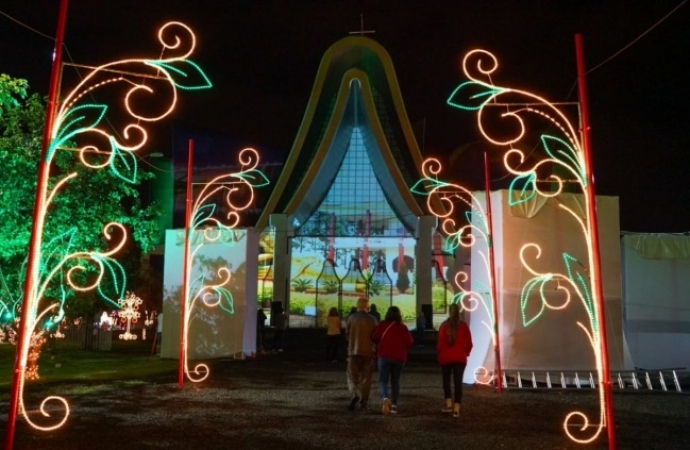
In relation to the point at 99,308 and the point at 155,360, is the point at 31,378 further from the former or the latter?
the point at 99,308

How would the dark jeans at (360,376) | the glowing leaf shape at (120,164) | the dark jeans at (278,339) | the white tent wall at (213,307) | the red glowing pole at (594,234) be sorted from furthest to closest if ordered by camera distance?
the dark jeans at (278,339), the white tent wall at (213,307), the dark jeans at (360,376), the glowing leaf shape at (120,164), the red glowing pole at (594,234)

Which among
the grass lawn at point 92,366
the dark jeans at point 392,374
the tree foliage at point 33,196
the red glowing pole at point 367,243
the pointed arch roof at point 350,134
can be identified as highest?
the pointed arch roof at point 350,134

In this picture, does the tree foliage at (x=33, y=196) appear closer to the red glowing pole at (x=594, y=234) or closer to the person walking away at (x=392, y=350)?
the person walking away at (x=392, y=350)

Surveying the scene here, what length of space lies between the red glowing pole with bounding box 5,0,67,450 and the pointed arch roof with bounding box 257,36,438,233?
3181cm

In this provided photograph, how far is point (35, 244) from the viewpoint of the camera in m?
6.63

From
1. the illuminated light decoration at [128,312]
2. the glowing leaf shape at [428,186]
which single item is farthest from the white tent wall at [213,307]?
the illuminated light decoration at [128,312]

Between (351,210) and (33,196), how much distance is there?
95.4ft

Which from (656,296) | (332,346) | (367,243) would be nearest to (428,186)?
(332,346)

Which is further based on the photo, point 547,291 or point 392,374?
point 547,291

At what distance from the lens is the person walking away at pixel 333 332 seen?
19172 millimetres

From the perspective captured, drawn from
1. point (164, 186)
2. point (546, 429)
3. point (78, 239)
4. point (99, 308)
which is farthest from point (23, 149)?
point (164, 186)

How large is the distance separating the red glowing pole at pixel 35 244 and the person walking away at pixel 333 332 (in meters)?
12.6

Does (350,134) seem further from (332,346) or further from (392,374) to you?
(392,374)

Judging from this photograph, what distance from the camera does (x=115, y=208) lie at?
15.5m
